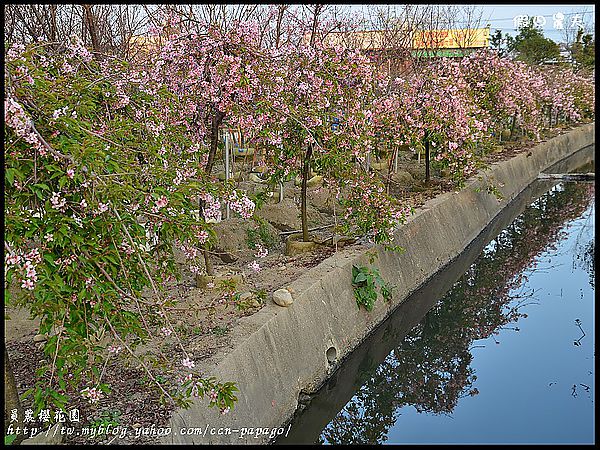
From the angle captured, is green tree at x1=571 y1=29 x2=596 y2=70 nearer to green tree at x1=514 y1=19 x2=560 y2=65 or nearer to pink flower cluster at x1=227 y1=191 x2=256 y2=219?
green tree at x1=514 y1=19 x2=560 y2=65

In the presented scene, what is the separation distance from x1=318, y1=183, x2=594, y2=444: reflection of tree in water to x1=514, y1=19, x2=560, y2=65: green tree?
17.5 m

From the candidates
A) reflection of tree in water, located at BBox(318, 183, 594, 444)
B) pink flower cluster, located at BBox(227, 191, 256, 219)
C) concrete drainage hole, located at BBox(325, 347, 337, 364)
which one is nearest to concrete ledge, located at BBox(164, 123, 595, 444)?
concrete drainage hole, located at BBox(325, 347, 337, 364)

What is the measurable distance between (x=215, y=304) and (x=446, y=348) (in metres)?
2.71

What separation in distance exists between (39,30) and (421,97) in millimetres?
5521

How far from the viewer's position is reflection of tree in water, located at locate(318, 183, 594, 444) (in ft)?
17.5

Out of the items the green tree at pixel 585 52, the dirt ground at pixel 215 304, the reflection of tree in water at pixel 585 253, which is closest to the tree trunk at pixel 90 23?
the dirt ground at pixel 215 304

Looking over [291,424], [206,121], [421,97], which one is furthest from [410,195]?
[291,424]

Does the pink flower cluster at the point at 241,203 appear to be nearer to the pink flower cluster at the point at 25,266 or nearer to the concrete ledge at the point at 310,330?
the concrete ledge at the point at 310,330

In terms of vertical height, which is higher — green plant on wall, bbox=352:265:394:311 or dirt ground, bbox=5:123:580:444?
dirt ground, bbox=5:123:580:444

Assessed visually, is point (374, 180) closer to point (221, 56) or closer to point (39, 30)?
point (221, 56)

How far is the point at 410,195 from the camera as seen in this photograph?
407 inches

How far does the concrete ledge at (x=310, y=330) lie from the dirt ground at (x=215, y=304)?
0.18 meters

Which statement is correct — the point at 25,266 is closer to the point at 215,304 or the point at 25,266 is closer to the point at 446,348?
the point at 215,304

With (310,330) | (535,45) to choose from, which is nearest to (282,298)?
(310,330)
